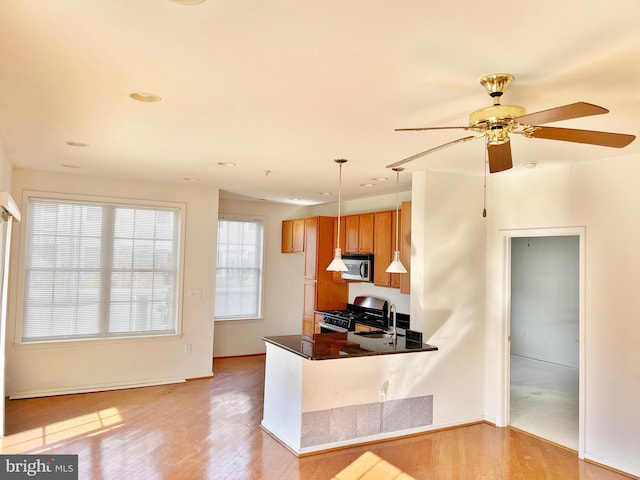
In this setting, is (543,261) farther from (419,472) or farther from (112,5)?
(112,5)

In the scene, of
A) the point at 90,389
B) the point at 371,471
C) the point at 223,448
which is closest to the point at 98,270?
the point at 90,389

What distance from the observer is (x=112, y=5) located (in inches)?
65.0

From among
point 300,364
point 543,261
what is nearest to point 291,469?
point 300,364

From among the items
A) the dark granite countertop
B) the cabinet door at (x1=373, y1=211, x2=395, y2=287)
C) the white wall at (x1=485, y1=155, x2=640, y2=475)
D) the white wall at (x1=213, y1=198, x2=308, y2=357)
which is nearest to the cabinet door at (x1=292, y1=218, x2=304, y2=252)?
the white wall at (x1=213, y1=198, x2=308, y2=357)

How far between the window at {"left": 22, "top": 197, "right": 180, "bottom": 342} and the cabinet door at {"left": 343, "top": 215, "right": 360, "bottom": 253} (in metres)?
2.32

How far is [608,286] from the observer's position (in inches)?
151

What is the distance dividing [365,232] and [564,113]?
4.34 metres

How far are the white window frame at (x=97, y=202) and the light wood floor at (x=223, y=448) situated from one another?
2.16 feet

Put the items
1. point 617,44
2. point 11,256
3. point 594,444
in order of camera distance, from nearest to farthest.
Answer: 1. point 617,44
2. point 594,444
3. point 11,256

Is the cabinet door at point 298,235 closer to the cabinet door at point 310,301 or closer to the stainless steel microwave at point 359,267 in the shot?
the cabinet door at point 310,301

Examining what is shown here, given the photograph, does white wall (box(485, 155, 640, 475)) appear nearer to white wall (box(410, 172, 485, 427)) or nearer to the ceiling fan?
white wall (box(410, 172, 485, 427))

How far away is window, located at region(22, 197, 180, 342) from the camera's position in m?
5.27

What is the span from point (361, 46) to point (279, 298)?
6340 mm

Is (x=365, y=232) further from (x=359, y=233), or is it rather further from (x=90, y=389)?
(x=90, y=389)
